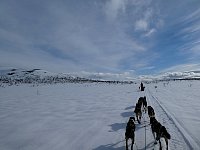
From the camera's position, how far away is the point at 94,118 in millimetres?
8914

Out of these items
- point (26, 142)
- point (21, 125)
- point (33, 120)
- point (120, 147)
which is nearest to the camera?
point (120, 147)

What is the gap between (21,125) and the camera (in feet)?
26.3

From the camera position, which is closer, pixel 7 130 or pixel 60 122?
pixel 7 130

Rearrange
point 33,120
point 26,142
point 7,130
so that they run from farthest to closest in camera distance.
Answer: point 33,120 → point 7,130 → point 26,142

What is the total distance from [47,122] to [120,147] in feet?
14.1

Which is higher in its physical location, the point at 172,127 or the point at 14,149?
the point at 172,127

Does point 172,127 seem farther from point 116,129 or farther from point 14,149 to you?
point 14,149

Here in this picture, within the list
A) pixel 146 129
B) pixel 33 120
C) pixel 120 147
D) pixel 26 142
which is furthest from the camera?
pixel 33 120

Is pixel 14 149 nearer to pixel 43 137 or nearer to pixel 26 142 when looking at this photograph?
pixel 26 142

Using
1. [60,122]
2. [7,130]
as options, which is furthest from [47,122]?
[7,130]

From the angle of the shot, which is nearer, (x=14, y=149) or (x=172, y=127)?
(x=14, y=149)

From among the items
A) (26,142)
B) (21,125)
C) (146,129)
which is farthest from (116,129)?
(21,125)

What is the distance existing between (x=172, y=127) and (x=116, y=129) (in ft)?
6.82

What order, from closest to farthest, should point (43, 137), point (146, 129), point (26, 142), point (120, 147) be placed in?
point (120, 147)
point (26, 142)
point (43, 137)
point (146, 129)
